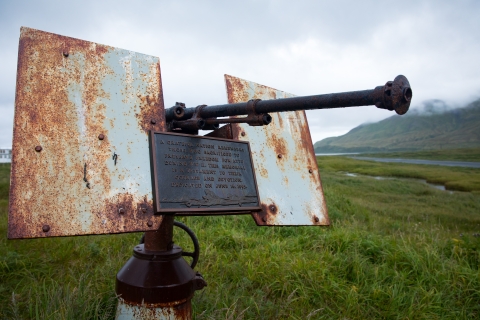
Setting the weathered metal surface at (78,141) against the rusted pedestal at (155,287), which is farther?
the rusted pedestal at (155,287)

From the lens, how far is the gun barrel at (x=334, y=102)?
1725 mm

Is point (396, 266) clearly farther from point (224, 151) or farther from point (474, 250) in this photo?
point (224, 151)

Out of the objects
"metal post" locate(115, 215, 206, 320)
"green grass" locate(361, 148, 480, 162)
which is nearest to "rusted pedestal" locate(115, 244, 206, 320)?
"metal post" locate(115, 215, 206, 320)

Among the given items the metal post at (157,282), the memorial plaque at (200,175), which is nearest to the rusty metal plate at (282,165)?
the memorial plaque at (200,175)

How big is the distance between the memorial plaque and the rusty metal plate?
5.4 inches

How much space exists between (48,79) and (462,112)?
145190 millimetres

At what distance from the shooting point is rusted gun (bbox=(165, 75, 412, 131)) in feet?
5.69

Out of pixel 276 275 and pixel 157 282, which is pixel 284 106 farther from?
pixel 276 275

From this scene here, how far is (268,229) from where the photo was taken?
5.57 meters

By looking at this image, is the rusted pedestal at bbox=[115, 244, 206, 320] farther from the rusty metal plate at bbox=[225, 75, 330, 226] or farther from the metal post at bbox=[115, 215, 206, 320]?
the rusty metal plate at bbox=[225, 75, 330, 226]

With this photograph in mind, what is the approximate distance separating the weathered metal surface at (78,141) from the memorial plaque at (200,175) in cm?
8

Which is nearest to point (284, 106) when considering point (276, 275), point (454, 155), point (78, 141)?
point (78, 141)

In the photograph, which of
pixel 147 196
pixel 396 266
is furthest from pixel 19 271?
pixel 396 266

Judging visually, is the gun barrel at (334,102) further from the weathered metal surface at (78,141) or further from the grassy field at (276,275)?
the grassy field at (276,275)
